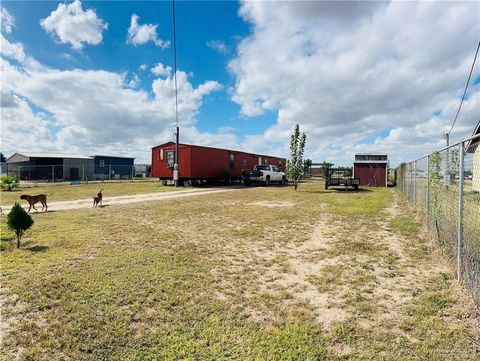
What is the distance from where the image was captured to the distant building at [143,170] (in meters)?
49.7

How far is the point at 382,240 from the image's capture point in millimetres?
6160

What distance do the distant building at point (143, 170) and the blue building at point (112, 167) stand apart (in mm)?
5315

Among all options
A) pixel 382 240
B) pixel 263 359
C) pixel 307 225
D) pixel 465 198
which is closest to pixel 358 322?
pixel 263 359

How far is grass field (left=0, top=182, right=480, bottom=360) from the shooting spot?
2.52 metres

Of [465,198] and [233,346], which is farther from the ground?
[465,198]

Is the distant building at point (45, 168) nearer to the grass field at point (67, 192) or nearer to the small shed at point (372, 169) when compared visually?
the grass field at point (67, 192)

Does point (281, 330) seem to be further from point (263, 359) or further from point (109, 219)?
point (109, 219)

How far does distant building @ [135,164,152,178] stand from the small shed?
3538 centimetres

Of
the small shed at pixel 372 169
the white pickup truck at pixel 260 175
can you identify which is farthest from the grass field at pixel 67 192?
→ the small shed at pixel 372 169

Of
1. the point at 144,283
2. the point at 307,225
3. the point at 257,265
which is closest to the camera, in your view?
the point at 144,283

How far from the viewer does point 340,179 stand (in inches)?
800

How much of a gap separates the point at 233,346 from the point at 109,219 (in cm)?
686

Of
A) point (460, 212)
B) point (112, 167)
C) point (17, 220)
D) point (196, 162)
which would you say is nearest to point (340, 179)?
point (196, 162)

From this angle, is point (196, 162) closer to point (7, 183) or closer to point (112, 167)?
point (7, 183)
